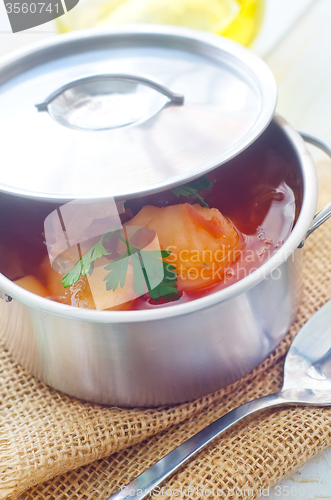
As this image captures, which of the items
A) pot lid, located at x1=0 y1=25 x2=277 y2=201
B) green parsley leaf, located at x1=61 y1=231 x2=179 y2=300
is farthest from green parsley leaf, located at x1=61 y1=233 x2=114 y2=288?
pot lid, located at x1=0 y1=25 x2=277 y2=201

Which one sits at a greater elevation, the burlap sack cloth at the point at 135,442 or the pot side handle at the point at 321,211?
the pot side handle at the point at 321,211

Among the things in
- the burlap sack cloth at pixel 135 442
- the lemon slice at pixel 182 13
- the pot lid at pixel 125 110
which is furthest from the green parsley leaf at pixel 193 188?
the lemon slice at pixel 182 13

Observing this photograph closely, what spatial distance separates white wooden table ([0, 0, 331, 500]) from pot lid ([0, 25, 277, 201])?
2.00 ft

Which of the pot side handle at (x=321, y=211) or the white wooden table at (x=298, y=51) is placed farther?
the white wooden table at (x=298, y=51)

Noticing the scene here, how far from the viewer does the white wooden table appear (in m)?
1.59

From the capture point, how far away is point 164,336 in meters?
0.70

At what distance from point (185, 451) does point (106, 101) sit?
68 centimetres

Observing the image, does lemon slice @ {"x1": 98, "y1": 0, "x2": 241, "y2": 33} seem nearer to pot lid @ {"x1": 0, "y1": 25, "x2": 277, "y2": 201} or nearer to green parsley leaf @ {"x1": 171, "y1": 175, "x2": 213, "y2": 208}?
pot lid @ {"x1": 0, "y1": 25, "x2": 277, "y2": 201}

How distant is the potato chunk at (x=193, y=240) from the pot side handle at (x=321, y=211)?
14 cm

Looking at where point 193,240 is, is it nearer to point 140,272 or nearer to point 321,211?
point 140,272

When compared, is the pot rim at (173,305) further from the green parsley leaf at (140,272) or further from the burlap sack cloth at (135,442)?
the burlap sack cloth at (135,442)

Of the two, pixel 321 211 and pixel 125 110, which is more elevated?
pixel 125 110

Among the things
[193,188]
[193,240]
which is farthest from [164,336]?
[193,188]

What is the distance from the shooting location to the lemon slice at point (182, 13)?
1402 mm
